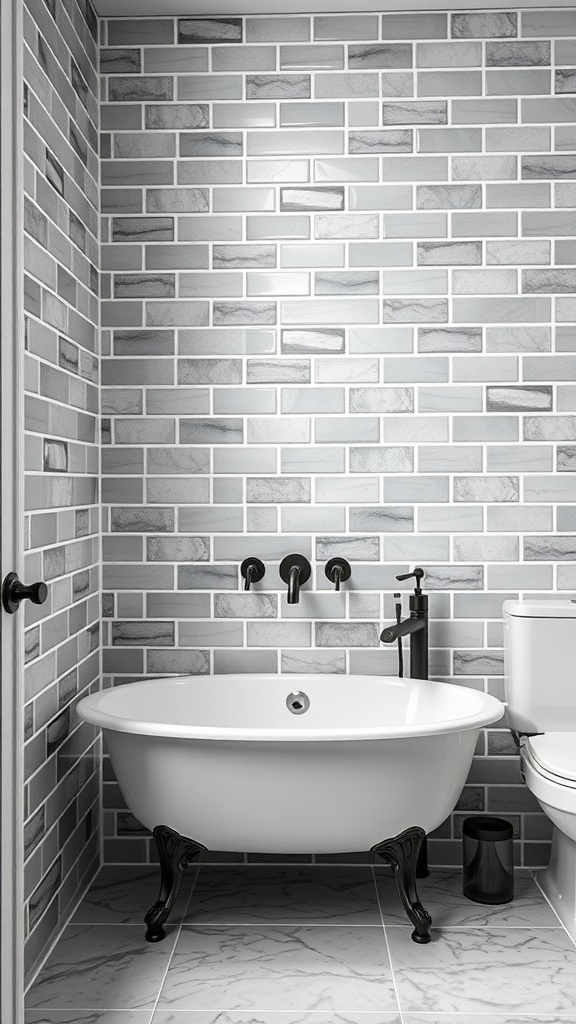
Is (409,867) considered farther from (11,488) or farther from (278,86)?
(278,86)

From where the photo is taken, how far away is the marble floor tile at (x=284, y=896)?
110 inches

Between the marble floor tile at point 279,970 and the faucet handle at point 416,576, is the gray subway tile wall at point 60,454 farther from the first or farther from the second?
the faucet handle at point 416,576

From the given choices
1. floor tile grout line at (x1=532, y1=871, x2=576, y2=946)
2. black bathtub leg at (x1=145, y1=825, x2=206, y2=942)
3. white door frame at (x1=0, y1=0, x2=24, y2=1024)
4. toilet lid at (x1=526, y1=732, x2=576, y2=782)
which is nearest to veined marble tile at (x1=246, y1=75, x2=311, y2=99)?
white door frame at (x1=0, y1=0, x2=24, y2=1024)

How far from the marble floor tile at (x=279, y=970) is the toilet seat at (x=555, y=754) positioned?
0.70 metres

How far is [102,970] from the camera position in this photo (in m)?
2.47

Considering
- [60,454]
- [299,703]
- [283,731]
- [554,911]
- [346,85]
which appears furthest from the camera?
[346,85]

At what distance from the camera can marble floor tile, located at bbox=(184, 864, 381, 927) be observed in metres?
2.79

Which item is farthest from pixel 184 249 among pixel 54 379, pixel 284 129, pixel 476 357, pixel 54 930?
pixel 54 930

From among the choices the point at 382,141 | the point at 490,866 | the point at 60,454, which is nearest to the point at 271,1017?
the point at 490,866

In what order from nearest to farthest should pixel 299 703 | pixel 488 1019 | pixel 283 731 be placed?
pixel 488 1019
pixel 283 731
pixel 299 703

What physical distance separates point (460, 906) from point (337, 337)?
1942 millimetres

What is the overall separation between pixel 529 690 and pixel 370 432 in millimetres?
1033

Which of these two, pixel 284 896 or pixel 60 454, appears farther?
pixel 284 896

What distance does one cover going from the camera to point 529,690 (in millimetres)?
2984
